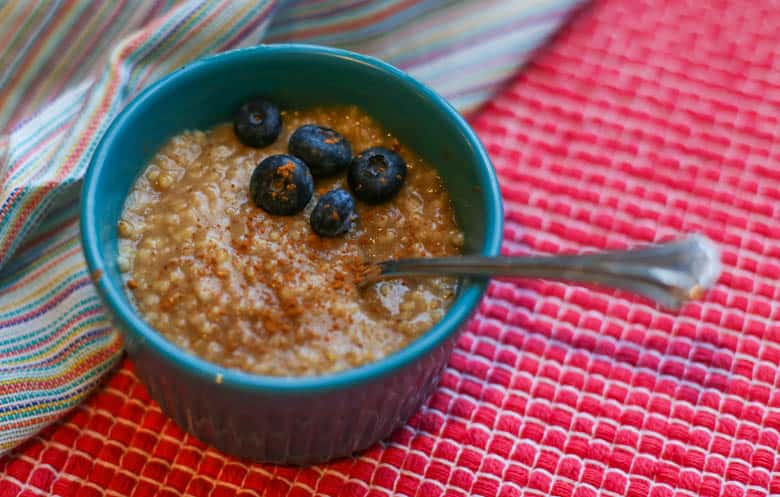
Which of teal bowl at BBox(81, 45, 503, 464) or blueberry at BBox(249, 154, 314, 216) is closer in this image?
teal bowl at BBox(81, 45, 503, 464)

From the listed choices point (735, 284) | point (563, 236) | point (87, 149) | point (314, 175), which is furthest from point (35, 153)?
point (735, 284)

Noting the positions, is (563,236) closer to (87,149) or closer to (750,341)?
(750,341)

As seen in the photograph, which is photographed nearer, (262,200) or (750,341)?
(262,200)

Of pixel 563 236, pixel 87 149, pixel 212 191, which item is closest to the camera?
pixel 212 191

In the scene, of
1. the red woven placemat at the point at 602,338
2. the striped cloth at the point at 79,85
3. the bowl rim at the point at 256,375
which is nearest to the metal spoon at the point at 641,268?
the bowl rim at the point at 256,375

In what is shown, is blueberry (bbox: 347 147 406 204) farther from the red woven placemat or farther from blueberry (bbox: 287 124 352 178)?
the red woven placemat

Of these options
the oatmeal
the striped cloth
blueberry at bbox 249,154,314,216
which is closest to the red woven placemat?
the striped cloth
